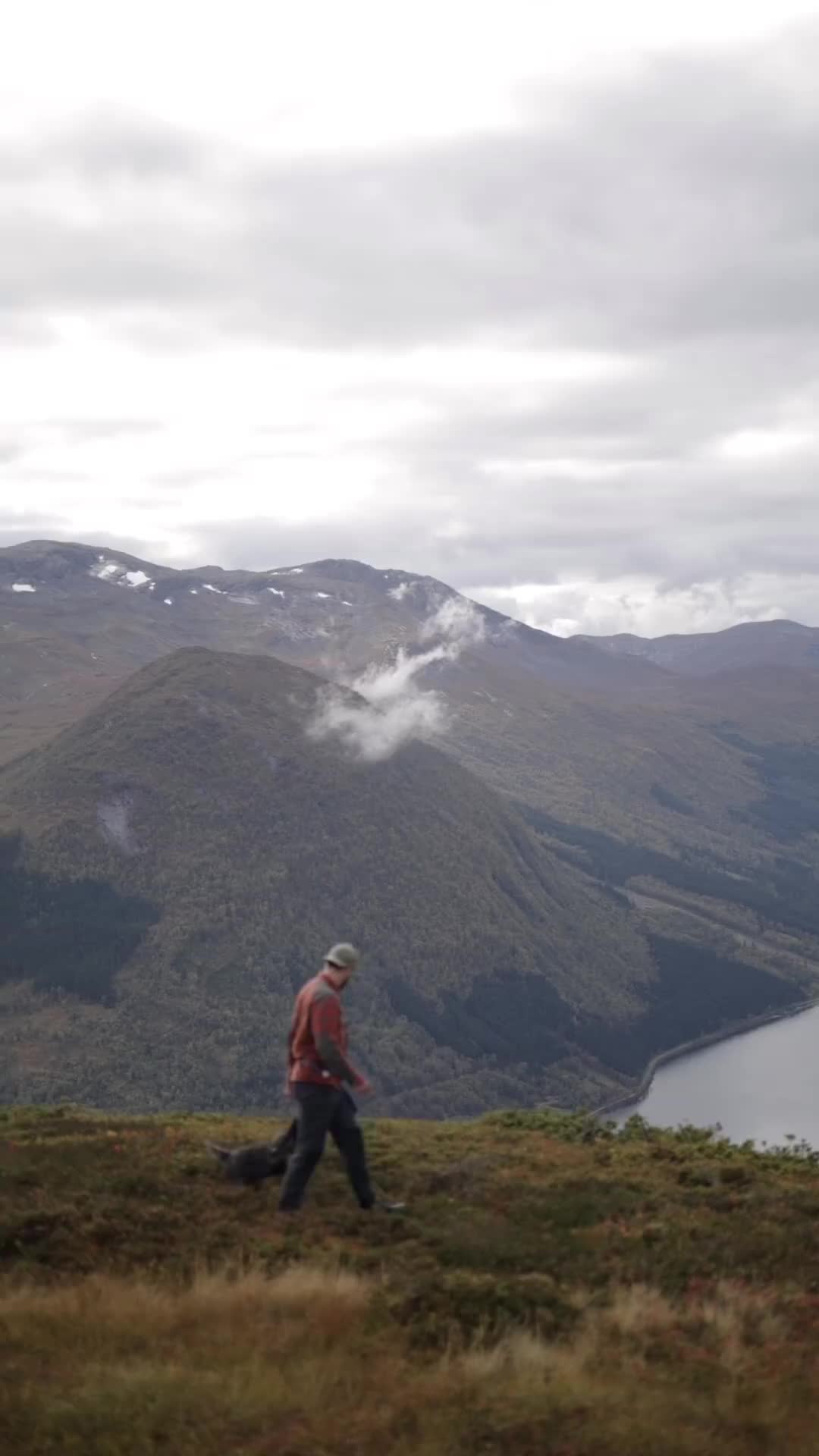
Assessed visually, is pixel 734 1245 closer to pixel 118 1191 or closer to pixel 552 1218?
pixel 552 1218

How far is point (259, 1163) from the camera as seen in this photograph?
16859 millimetres

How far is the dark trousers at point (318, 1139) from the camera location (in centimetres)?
1556

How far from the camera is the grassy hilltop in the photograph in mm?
9781

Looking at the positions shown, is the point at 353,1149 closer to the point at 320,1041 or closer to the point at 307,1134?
the point at 307,1134

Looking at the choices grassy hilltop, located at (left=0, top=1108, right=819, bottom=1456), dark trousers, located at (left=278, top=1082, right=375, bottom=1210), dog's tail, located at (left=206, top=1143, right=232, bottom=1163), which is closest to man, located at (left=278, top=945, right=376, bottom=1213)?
dark trousers, located at (left=278, top=1082, right=375, bottom=1210)

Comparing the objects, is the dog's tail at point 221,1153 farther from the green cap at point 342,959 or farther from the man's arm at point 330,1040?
the green cap at point 342,959

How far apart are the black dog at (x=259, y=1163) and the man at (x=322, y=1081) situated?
103 centimetres

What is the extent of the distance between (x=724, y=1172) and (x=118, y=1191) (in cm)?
879

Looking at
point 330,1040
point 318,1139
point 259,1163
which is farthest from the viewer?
point 259,1163

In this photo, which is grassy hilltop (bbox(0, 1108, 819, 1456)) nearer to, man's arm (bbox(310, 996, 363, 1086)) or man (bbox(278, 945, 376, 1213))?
man (bbox(278, 945, 376, 1213))

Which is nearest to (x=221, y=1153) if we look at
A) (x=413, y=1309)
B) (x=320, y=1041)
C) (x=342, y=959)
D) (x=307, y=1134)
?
(x=307, y=1134)

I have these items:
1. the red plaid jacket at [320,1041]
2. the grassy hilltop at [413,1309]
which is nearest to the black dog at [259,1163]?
the grassy hilltop at [413,1309]

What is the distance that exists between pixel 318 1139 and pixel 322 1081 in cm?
71

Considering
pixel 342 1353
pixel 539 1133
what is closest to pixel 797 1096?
pixel 539 1133
